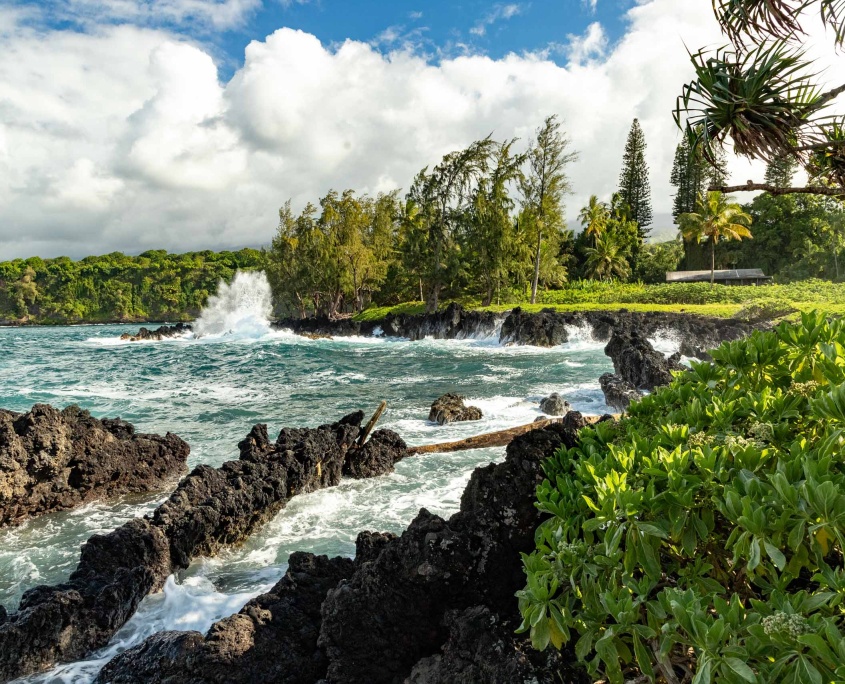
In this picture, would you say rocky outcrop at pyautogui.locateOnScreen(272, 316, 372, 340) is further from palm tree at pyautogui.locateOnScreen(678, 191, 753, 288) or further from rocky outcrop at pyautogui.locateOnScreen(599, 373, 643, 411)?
rocky outcrop at pyautogui.locateOnScreen(599, 373, 643, 411)

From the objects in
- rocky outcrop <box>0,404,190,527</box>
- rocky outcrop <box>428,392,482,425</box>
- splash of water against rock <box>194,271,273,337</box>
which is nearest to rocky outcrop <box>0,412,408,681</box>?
rocky outcrop <box>0,404,190,527</box>

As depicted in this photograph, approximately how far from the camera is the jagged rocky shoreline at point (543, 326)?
30875mm

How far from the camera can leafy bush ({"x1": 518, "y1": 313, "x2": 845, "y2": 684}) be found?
1.81m

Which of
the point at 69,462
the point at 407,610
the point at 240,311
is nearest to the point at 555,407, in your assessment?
the point at 69,462

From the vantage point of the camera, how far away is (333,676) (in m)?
3.59

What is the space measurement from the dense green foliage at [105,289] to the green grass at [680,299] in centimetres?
8287

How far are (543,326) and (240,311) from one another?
4062 centimetres

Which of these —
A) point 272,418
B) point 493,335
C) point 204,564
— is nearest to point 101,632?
point 204,564

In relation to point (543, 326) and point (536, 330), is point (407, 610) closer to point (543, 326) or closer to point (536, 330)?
point (536, 330)

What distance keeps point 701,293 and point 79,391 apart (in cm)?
4539

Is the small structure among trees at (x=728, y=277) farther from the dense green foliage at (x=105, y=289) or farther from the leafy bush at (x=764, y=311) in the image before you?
the dense green foliage at (x=105, y=289)

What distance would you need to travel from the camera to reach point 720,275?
55.7 meters

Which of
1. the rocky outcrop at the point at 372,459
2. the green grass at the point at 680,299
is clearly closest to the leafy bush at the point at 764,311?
the green grass at the point at 680,299

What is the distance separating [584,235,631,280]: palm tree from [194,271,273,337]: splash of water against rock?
1396 inches
